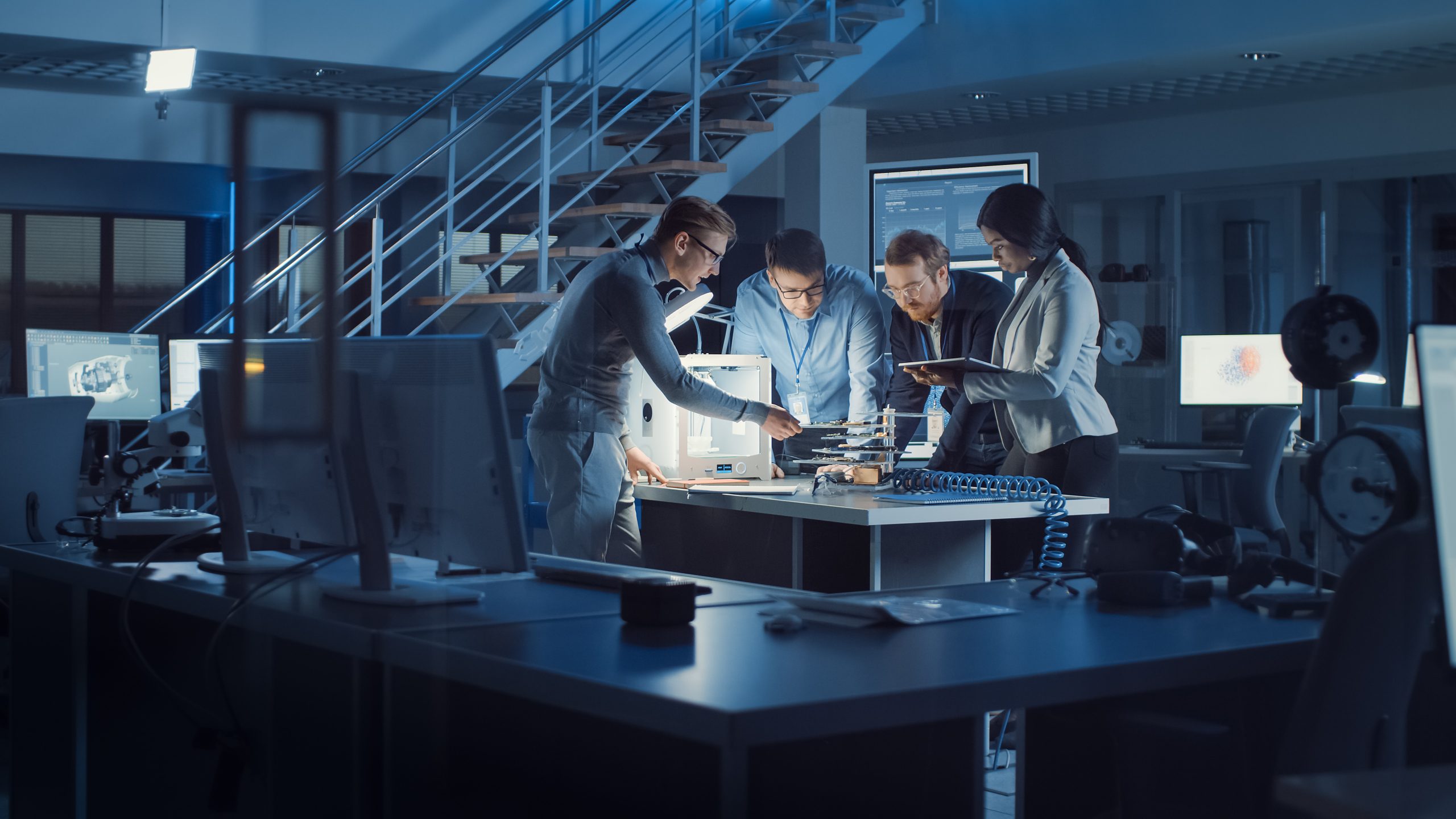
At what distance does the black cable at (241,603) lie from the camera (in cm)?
197

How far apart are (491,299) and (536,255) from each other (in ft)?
2.20

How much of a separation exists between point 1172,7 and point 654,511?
3.56 m

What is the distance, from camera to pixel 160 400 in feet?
11.2

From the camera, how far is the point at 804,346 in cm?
392

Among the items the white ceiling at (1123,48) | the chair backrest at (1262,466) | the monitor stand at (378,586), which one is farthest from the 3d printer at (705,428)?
the white ceiling at (1123,48)

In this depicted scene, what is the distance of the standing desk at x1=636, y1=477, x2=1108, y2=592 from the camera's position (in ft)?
9.85

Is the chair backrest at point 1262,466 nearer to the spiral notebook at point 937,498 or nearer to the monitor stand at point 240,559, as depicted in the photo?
the spiral notebook at point 937,498

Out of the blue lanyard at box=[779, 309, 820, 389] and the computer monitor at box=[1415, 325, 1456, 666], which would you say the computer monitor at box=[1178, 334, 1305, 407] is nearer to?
the blue lanyard at box=[779, 309, 820, 389]

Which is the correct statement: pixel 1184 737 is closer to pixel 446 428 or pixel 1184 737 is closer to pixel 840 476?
pixel 446 428

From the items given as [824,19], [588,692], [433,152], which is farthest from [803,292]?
[824,19]

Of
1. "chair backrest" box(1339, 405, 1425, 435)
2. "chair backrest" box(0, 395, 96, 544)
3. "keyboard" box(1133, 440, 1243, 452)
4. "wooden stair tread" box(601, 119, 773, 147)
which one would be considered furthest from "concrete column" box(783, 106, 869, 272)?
"chair backrest" box(1339, 405, 1425, 435)

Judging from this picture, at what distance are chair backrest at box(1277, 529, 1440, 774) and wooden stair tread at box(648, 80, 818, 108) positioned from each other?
4519 millimetres

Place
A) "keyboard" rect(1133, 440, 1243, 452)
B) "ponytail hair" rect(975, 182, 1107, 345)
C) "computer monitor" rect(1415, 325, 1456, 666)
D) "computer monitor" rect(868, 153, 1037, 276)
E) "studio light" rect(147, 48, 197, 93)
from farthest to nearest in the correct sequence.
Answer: "keyboard" rect(1133, 440, 1243, 452) < "computer monitor" rect(868, 153, 1037, 276) < "ponytail hair" rect(975, 182, 1107, 345) < "studio light" rect(147, 48, 197, 93) < "computer monitor" rect(1415, 325, 1456, 666)

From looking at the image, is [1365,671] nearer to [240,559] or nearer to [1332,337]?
[1332,337]
